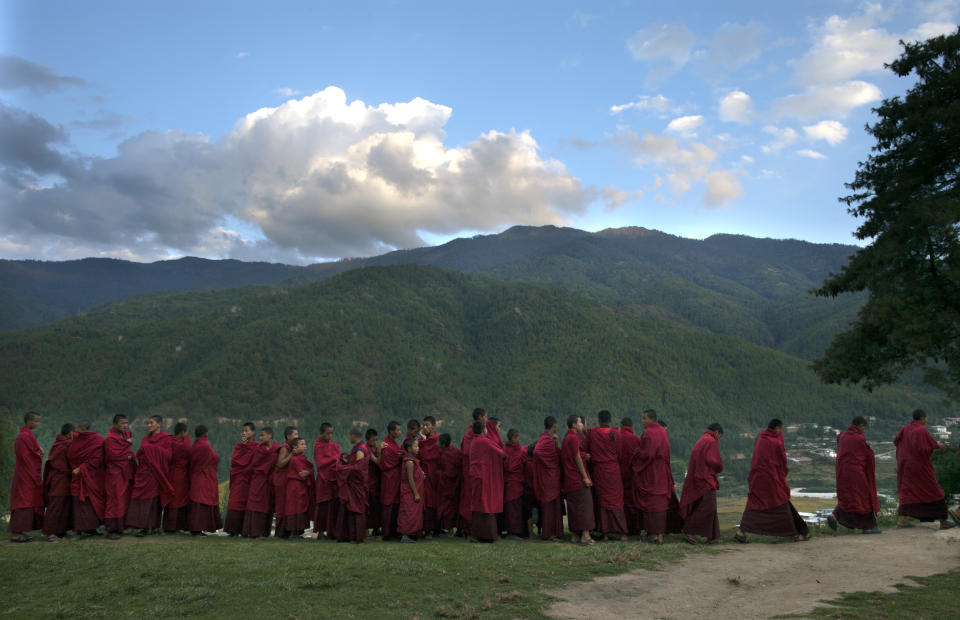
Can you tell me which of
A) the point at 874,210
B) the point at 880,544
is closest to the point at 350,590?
the point at 880,544

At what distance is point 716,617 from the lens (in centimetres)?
702

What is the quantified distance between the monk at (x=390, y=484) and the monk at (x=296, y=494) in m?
1.56

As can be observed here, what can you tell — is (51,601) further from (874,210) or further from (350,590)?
(874,210)

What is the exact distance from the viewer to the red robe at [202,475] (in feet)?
41.3

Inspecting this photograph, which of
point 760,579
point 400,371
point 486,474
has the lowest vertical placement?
point 760,579

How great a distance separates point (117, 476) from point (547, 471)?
25.8ft

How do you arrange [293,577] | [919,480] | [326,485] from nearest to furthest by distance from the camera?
[293,577]
[326,485]
[919,480]

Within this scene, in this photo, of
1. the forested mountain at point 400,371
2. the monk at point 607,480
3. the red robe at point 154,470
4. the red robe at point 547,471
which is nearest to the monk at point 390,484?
the red robe at point 547,471

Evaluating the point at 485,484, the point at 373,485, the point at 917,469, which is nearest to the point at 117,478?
the point at 373,485

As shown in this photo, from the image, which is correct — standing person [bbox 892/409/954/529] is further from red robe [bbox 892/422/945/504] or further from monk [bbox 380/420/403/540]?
monk [bbox 380/420/403/540]

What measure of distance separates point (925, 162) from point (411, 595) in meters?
17.7

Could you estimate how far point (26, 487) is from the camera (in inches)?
451

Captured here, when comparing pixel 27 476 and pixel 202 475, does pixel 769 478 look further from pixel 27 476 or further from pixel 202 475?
pixel 27 476

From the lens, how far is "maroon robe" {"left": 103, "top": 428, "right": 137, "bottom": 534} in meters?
11.6
